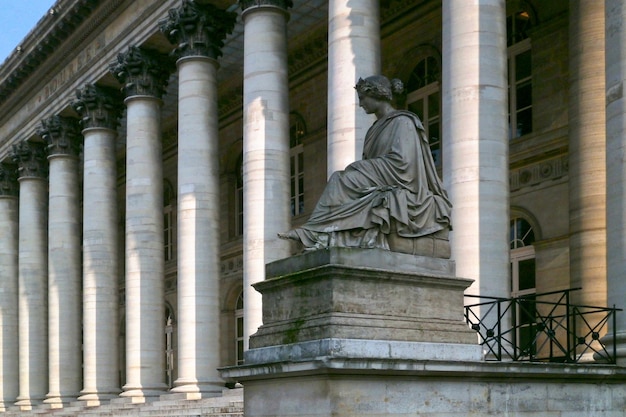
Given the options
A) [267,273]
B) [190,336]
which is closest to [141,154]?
[190,336]

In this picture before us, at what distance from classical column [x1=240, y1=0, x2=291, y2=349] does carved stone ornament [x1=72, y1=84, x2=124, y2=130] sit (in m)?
10.0

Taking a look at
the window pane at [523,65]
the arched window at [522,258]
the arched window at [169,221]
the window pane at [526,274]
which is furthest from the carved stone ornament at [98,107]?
the window pane at [526,274]

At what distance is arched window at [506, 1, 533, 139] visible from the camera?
24.6 metres

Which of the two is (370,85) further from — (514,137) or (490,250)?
(514,137)

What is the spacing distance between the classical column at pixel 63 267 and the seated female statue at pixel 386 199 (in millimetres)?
→ 24242

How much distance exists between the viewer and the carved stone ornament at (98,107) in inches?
1242

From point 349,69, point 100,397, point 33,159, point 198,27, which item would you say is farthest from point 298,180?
point 349,69

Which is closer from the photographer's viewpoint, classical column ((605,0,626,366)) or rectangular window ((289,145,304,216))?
classical column ((605,0,626,366))

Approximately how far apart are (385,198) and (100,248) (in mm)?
21512

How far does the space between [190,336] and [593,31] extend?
12.0 m

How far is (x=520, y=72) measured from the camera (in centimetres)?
2491

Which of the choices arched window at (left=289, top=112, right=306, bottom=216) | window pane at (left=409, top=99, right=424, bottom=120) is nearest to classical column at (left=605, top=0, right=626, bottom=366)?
window pane at (left=409, top=99, right=424, bottom=120)

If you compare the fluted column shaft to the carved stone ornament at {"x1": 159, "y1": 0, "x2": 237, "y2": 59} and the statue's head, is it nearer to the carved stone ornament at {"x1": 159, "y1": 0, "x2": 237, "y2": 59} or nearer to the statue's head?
the carved stone ornament at {"x1": 159, "y1": 0, "x2": 237, "y2": 59}

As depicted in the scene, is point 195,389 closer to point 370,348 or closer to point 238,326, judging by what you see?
point 238,326
